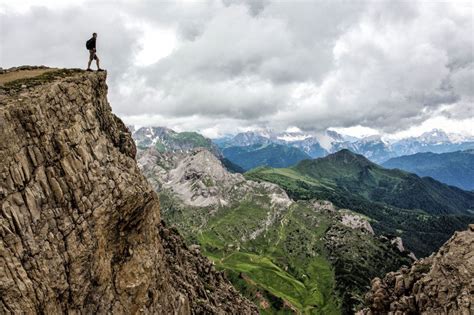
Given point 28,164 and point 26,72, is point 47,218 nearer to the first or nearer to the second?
point 28,164

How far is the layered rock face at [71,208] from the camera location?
1596 inches

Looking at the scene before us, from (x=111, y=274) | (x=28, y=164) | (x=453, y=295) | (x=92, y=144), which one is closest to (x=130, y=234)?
(x=111, y=274)

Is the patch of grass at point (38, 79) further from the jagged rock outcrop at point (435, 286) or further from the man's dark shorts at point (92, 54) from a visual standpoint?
the jagged rock outcrop at point (435, 286)

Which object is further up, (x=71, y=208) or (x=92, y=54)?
(x=92, y=54)

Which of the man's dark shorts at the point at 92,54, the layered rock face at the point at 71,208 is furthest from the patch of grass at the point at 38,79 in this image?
the man's dark shorts at the point at 92,54

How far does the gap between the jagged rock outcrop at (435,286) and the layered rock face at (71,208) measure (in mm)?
39283

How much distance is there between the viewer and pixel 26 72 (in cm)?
6091

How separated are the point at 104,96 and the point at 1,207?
28121mm

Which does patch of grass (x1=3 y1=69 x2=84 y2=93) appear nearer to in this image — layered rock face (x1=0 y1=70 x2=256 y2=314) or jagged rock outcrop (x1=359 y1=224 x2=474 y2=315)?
layered rock face (x1=0 y1=70 x2=256 y2=314)

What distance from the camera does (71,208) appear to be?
46500 mm

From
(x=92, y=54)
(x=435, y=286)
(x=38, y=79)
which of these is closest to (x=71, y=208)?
(x=38, y=79)

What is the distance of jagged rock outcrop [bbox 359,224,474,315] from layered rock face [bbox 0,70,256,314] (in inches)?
1547

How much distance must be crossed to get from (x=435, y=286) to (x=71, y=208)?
175 feet

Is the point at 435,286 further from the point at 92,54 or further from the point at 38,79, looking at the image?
the point at 38,79
